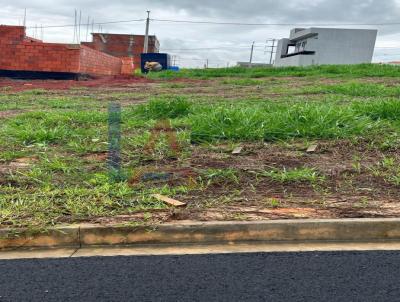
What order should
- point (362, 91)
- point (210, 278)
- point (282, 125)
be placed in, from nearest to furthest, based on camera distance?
point (210, 278) → point (282, 125) → point (362, 91)

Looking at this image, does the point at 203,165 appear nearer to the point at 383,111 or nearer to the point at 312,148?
the point at 312,148

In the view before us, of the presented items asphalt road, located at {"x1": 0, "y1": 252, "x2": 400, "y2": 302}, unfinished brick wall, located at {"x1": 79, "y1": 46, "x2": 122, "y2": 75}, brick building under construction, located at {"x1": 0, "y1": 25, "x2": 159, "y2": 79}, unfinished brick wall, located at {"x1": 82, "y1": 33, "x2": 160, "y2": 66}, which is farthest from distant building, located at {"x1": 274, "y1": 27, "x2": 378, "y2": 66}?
asphalt road, located at {"x1": 0, "y1": 252, "x2": 400, "y2": 302}

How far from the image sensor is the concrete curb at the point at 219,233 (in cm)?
375

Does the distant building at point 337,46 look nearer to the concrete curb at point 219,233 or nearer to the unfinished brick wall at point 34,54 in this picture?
the unfinished brick wall at point 34,54

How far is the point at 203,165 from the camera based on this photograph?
18.2 feet

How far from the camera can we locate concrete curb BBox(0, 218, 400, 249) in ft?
12.3

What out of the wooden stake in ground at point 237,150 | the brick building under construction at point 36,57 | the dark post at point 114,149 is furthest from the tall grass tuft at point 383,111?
the brick building under construction at point 36,57

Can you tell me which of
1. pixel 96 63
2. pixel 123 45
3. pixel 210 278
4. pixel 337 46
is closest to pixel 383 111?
pixel 210 278

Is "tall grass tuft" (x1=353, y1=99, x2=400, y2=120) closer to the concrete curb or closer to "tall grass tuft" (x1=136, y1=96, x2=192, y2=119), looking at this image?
"tall grass tuft" (x1=136, y1=96, x2=192, y2=119)

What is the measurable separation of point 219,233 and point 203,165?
1.82m

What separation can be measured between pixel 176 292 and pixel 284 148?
360cm

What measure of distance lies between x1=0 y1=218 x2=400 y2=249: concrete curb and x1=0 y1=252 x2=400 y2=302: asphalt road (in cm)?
28

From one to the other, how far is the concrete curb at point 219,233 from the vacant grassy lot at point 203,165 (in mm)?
156

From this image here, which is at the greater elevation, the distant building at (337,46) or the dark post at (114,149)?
the distant building at (337,46)
